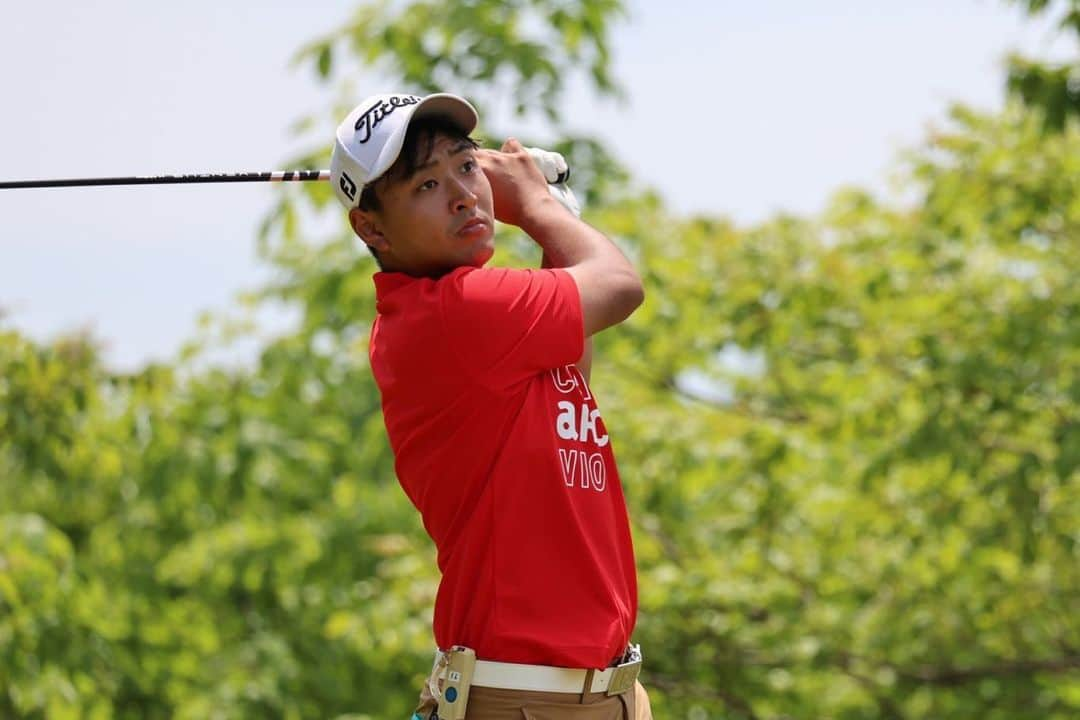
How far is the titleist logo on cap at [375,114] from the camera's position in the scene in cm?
283

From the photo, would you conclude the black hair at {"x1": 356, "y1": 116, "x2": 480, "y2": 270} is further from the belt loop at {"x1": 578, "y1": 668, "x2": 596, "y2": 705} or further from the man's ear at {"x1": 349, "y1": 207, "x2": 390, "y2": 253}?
the belt loop at {"x1": 578, "y1": 668, "x2": 596, "y2": 705}

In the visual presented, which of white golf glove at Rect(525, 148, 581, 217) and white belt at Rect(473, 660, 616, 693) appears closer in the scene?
white belt at Rect(473, 660, 616, 693)

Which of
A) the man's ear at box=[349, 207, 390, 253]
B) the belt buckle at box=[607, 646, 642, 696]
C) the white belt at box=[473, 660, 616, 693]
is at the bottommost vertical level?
the white belt at box=[473, 660, 616, 693]

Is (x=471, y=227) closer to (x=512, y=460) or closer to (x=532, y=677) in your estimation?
(x=512, y=460)

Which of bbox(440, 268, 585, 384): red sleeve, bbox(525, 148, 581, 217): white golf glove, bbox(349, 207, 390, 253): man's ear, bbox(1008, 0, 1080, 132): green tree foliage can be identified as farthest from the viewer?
bbox(1008, 0, 1080, 132): green tree foliage

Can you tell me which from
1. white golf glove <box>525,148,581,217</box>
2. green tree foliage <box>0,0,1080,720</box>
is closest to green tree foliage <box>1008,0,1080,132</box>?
green tree foliage <box>0,0,1080,720</box>

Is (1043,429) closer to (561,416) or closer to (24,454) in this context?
(24,454)

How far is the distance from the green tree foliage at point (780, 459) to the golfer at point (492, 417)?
3.45 meters

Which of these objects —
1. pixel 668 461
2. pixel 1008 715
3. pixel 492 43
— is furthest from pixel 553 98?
pixel 1008 715

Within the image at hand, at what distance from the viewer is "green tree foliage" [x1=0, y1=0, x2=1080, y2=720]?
6836mm

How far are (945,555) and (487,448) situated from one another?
16.8ft

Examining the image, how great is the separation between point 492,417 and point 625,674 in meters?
0.49

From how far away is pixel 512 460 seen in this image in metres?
2.81

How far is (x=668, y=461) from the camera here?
7.66m
